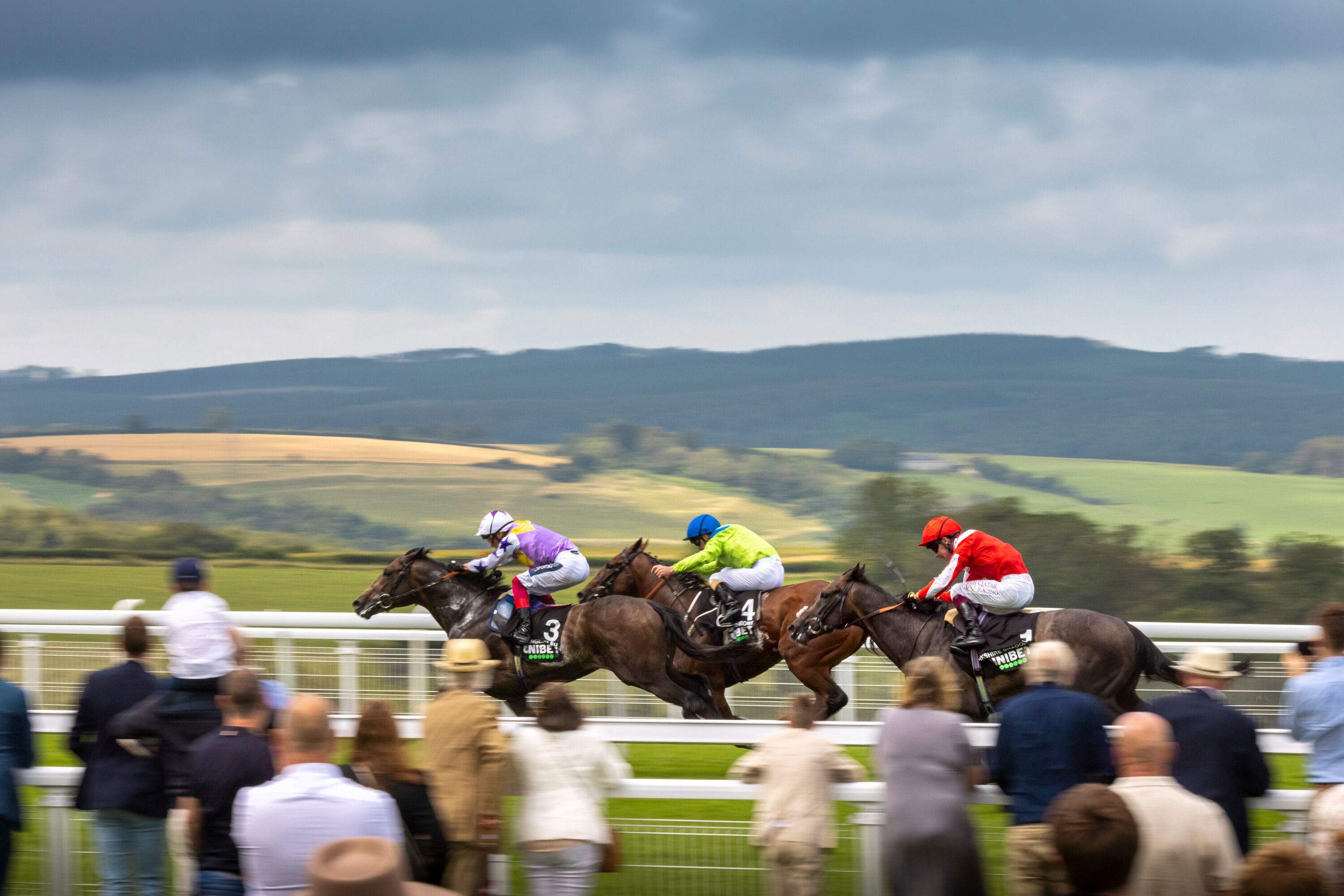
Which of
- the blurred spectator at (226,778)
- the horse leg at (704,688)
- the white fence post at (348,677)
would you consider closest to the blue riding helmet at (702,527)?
the horse leg at (704,688)

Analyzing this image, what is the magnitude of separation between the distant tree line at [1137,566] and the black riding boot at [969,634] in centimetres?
2431

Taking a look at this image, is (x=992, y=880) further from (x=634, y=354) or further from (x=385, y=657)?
(x=634, y=354)

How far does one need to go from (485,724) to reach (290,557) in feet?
120

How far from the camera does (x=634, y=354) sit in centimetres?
8588

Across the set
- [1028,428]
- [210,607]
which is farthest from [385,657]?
[1028,428]

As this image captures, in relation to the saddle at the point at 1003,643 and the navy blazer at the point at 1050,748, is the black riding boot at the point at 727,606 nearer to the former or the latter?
the saddle at the point at 1003,643

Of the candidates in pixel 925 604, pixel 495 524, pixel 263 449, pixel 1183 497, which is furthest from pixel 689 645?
pixel 1183 497

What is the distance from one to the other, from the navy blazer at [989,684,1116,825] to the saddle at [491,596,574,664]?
5126 millimetres

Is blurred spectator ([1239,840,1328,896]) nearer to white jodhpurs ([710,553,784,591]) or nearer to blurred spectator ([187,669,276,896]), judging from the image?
blurred spectator ([187,669,276,896])

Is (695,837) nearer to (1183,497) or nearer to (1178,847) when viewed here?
(1178,847)

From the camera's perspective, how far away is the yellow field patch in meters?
46.3

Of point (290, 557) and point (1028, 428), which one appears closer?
point (290, 557)

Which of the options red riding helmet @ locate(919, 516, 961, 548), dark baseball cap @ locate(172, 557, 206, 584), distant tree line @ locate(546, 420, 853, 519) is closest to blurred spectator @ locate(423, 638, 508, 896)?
dark baseball cap @ locate(172, 557, 206, 584)

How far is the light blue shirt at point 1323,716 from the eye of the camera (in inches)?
159
